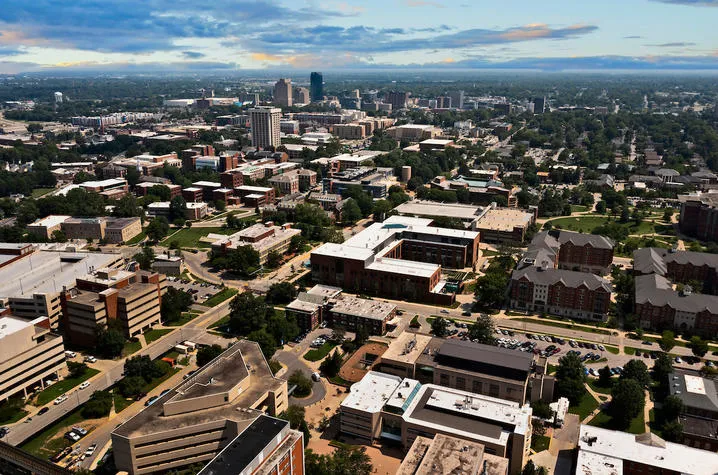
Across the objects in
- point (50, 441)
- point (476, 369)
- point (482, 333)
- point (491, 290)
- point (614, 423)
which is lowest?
point (50, 441)

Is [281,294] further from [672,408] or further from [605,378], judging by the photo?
[672,408]

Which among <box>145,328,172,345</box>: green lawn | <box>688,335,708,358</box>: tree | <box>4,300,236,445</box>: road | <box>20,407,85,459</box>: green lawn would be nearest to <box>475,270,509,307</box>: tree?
<box>688,335,708,358</box>: tree

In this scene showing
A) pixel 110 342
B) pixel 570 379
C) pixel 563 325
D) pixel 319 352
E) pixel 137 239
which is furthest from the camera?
pixel 137 239

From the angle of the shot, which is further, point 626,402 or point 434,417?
point 626,402

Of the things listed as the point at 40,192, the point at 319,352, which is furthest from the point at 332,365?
the point at 40,192

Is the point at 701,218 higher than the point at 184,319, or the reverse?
the point at 701,218

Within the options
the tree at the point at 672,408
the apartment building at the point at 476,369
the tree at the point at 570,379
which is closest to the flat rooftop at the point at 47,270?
the apartment building at the point at 476,369

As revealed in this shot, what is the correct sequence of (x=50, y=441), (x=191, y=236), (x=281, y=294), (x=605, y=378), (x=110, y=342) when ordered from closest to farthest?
(x=50, y=441), (x=605, y=378), (x=110, y=342), (x=281, y=294), (x=191, y=236)
